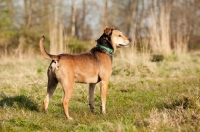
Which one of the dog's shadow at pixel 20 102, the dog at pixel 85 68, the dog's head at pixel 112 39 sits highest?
the dog's head at pixel 112 39

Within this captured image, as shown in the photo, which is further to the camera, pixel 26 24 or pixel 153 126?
pixel 26 24

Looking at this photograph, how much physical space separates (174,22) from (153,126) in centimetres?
2927

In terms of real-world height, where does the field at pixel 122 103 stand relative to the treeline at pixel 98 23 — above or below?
below

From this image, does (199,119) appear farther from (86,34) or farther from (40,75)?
(86,34)

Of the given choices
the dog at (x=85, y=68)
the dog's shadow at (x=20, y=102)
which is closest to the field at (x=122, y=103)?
the dog's shadow at (x=20, y=102)

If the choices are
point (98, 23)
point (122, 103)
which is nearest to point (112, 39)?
point (122, 103)

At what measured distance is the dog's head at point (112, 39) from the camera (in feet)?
23.9

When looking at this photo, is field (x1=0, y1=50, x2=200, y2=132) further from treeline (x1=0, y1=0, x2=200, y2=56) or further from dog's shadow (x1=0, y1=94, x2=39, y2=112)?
treeline (x1=0, y1=0, x2=200, y2=56)

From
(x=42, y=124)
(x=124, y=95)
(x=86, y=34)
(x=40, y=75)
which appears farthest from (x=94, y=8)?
(x=42, y=124)

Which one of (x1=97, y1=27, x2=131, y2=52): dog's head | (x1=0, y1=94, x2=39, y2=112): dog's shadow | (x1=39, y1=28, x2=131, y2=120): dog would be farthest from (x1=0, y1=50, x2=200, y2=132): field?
(x1=97, y1=27, x2=131, y2=52): dog's head

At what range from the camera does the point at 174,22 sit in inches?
1287

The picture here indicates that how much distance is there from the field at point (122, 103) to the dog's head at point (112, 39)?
4.46 feet

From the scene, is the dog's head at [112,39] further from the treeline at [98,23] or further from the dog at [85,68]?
the treeline at [98,23]

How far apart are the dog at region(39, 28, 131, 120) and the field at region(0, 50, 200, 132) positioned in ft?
1.50
